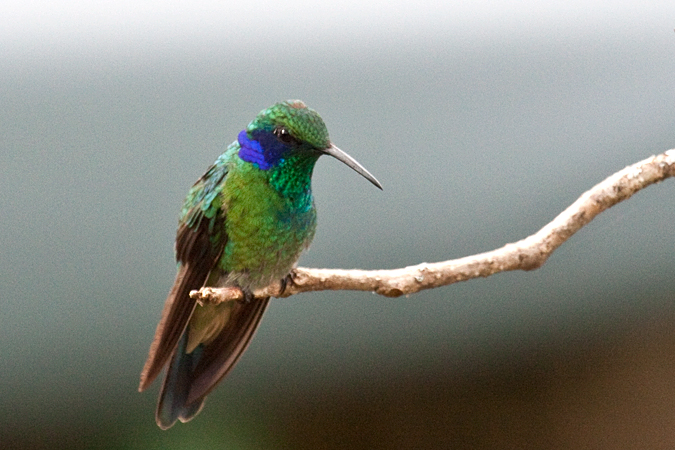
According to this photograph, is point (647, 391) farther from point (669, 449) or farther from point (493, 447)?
point (493, 447)

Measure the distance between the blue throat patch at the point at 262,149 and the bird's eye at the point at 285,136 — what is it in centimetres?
1

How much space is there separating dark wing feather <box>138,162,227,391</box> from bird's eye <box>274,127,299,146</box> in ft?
0.63

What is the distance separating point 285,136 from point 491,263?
1.68 ft

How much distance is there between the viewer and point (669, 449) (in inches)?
75.6

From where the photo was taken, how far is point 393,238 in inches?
79.0

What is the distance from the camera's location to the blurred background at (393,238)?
190cm

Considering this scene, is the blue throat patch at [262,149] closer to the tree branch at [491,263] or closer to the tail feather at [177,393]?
the tree branch at [491,263]

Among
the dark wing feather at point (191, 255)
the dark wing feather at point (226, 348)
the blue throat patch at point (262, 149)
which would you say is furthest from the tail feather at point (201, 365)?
the blue throat patch at point (262, 149)

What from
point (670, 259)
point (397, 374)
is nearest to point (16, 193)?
point (397, 374)

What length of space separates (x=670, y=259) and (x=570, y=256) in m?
0.34

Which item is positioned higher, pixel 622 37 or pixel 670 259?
pixel 622 37

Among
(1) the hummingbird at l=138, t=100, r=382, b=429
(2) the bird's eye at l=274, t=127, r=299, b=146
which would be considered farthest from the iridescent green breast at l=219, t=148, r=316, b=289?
(2) the bird's eye at l=274, t=127, r=299, b=146

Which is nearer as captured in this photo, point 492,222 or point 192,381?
point 192,381

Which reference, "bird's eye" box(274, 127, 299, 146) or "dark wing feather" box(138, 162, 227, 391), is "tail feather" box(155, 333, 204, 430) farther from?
"bird's eye" box(274, 127, 299, 146)
